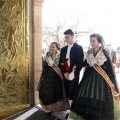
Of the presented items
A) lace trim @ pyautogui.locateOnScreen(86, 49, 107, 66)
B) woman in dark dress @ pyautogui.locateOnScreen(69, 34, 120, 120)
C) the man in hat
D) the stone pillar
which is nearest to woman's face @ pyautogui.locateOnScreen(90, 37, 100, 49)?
woman in dark dress @ pyautogui.locateOnScreen(69, 34, 120, 120)

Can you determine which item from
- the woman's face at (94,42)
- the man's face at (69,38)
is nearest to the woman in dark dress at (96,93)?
the woman's face at (94,42)

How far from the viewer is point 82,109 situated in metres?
2.83

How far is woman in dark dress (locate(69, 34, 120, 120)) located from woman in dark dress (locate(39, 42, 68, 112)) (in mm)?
636

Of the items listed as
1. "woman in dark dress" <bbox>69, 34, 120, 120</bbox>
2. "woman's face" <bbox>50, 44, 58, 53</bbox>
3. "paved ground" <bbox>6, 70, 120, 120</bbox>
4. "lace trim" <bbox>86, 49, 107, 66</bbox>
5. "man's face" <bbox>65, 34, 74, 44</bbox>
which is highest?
"man's face" <bbox>65, 34, 74, 44</bbox>

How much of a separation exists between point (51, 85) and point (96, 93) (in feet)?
3.43

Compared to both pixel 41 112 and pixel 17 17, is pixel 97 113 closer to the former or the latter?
pixel 41 112

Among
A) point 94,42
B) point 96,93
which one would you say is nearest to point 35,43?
point 94,42

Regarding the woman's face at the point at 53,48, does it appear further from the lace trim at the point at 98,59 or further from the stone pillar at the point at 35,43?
the lace trim at the point at 98,59

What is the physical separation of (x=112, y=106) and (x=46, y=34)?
45.1 feet

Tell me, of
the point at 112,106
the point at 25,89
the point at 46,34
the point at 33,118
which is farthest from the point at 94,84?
the point at 46,34

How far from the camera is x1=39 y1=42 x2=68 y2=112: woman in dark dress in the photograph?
3.54 meters

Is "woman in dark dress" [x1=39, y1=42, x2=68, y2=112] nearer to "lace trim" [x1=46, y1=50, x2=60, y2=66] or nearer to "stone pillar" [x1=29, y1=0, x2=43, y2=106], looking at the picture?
"lace trim" [x1=46, y1=50, x2=60, y2=66]

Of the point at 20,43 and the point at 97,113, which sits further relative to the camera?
the point at 20,43

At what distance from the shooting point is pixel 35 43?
424 cm
